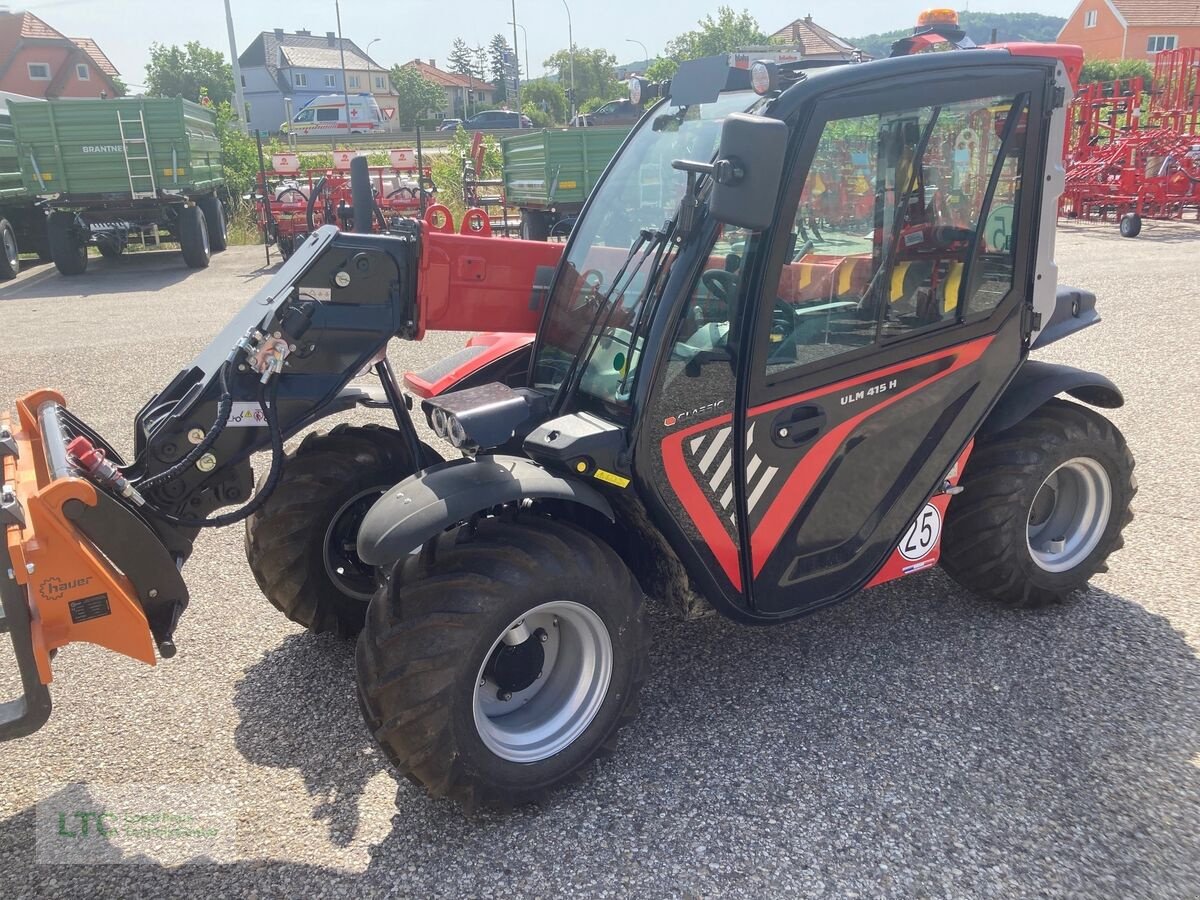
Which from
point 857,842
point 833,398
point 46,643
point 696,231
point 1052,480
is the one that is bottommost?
point 857,842

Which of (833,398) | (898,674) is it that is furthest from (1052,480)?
(833,398)

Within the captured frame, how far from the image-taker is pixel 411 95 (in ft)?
236

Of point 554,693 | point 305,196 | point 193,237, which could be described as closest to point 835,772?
point 554,693

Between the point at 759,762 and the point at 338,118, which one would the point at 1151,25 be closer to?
the point at 338,118

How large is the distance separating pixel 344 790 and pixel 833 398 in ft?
6.56

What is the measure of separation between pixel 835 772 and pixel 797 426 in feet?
3.60

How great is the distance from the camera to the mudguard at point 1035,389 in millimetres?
3639

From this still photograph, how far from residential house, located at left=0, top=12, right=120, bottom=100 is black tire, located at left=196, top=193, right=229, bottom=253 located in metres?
49.6

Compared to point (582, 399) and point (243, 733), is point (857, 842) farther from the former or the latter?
point (243, 733)

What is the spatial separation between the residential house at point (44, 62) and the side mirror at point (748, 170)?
6692 centimetres

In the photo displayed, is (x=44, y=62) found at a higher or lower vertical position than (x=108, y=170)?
higher

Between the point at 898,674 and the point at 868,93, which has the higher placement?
the point at 868,93

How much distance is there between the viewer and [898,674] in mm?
3527

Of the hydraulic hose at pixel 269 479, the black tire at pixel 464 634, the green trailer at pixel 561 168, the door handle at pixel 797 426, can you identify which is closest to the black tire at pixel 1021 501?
the door handle at pixel 797 426
